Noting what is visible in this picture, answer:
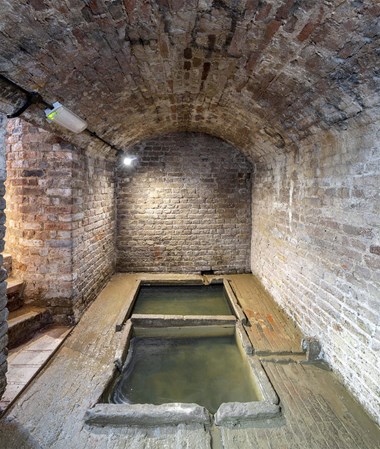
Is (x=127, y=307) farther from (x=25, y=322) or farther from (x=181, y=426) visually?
(x=181, y=426)

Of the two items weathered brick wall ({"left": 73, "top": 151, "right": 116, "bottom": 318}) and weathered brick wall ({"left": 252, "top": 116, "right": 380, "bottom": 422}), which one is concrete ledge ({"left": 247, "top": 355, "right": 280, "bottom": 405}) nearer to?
weathered brick wall ({"left": 252, "top": 116, "right": 380, "bottom": 422})

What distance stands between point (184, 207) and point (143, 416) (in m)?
4.26

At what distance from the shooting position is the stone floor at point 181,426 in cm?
206

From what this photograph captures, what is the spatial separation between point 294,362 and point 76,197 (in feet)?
11.5

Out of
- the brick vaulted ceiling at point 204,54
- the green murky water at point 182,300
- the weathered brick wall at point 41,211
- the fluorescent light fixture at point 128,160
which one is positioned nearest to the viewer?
the brick vaulted ceiling at point 204,54

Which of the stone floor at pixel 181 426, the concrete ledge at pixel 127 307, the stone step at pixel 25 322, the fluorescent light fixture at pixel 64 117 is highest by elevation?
the fluorescent light fixture at pixel 64 117

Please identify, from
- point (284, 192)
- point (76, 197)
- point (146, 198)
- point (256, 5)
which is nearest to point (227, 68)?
point (256, 5)

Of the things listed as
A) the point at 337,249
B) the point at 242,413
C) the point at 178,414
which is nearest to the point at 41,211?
the point at 178,414

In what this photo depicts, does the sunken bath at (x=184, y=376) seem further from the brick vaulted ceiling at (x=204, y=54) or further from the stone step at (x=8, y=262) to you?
the brick vaulted ceiling at (x=204, y=54)

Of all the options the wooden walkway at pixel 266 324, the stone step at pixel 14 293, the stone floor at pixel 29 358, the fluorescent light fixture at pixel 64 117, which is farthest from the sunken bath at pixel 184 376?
the fluorescent light fixture at pixel 64 117

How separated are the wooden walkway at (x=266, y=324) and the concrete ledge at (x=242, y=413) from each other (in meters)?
0.85

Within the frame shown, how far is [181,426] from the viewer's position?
7.25 ft

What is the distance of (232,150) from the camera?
19.5ft

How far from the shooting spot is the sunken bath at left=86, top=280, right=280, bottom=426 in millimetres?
2279
